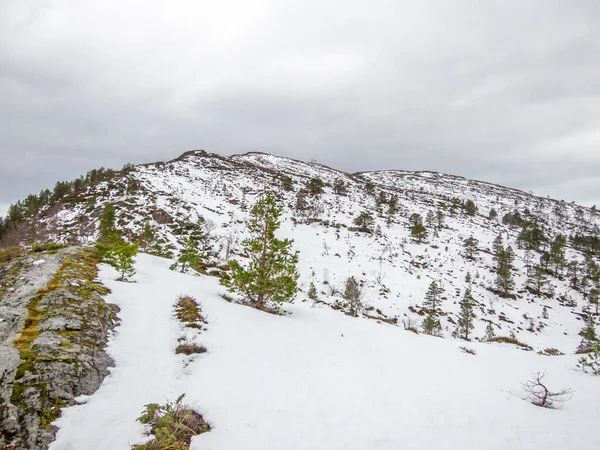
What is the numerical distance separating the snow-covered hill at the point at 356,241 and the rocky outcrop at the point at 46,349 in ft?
87.0

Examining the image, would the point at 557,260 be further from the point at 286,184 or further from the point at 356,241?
the point at 286,184

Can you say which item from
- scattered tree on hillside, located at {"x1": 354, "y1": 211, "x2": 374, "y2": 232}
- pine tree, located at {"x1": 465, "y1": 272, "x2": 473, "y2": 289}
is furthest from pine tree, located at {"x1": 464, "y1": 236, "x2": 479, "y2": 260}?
scattered tree on hillside, located at {"x1": 354, "y1": 211, "x2": 374, "y2": 232}

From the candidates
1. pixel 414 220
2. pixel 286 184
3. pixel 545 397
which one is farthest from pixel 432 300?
pixel 286 184

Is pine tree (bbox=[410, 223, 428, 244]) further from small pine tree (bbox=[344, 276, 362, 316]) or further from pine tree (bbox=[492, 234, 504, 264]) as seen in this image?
small pine tree (bbox=[344, 276, 362, 316])

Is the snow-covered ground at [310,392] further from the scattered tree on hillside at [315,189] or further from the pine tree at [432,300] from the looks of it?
the scattered tree on hillside at [315,189]

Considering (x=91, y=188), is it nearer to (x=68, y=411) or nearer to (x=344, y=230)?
(x=344, y=230)

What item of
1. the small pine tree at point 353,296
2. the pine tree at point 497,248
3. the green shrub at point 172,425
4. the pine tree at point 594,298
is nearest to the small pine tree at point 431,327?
the small pine tree at point 353,296

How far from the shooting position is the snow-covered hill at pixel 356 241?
39250 mm

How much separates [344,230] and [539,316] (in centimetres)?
3654

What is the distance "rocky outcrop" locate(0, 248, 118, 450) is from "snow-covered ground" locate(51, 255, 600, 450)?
29 centimetres

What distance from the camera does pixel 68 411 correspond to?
4172 millimetres

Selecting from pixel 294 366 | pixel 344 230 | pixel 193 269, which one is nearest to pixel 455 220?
pixel 344 230

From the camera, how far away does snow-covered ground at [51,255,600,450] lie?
15.0 ft

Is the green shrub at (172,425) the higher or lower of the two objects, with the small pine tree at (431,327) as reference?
higher
